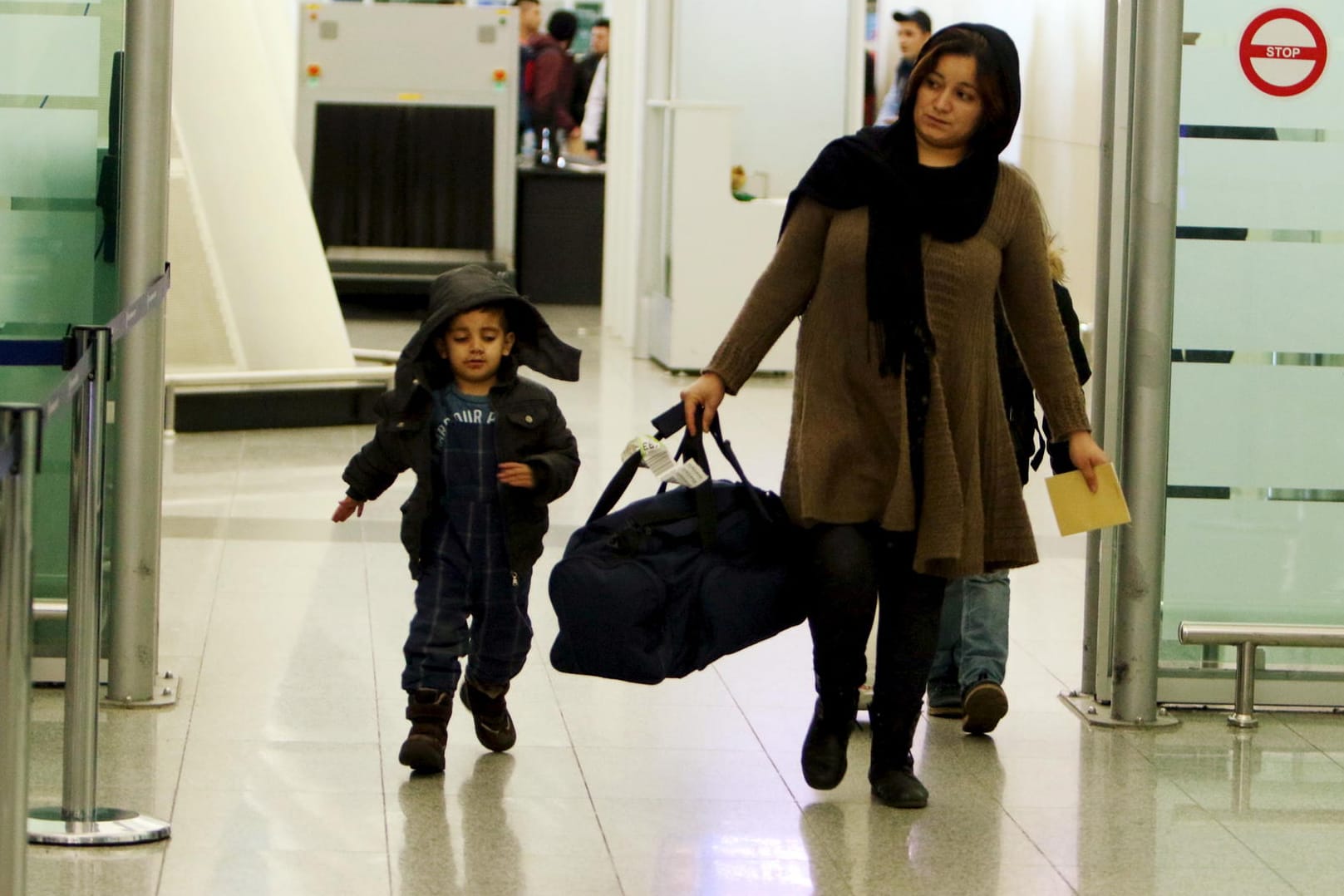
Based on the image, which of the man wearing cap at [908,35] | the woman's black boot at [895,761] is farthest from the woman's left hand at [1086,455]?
the man wearing cap at [908,35]

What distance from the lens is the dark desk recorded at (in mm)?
16547

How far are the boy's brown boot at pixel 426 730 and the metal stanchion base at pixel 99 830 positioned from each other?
544mm

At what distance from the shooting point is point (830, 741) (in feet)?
13.4

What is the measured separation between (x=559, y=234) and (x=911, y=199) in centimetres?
1284

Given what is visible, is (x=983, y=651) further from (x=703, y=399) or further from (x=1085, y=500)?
(x=703, y=399)

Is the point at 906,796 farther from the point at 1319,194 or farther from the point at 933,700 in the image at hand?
the point at 1319,194

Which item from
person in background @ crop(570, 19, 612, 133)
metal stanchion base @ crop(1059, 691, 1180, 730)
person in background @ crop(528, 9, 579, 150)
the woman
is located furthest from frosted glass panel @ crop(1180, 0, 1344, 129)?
person in background @ crop(570, 19, 612, 133)

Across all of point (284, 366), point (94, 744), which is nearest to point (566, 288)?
point (284, 366)

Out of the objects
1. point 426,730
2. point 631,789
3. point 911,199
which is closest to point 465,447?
point 426,730

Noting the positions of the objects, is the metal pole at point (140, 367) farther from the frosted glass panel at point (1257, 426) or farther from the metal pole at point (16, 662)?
the frosted glass panel at point (1257, 426)

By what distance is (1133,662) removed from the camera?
4801mm

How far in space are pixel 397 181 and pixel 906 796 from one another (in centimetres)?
1238

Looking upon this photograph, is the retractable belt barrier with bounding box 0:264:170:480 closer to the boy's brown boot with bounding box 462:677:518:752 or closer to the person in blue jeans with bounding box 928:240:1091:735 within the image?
the boy's brown boot with bounding box 462:677:518:752

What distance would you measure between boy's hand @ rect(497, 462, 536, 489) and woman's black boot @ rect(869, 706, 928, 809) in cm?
83
